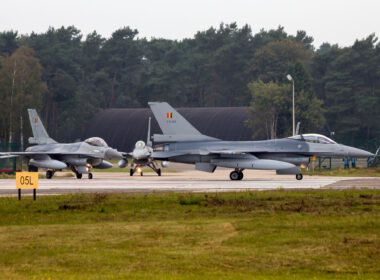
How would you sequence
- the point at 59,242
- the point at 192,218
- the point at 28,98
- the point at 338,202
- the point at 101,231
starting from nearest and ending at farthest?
the point at 59,242, the point at 101,231, the point at 192,218, the point at 338,202, the point at 28,98

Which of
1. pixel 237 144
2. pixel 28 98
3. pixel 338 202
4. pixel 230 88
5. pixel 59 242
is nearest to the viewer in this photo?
pixel 59 242

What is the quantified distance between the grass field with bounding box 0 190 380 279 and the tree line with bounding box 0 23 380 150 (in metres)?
66.3

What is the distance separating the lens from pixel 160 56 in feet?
456

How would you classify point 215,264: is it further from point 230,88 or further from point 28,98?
point 230,88

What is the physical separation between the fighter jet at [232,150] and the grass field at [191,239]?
15.0 metres

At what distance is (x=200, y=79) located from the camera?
115 m

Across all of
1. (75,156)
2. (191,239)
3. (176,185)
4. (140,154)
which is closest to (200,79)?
(140,154)

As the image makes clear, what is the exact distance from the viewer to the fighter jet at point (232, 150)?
34156mm

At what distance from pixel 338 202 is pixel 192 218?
4.74m

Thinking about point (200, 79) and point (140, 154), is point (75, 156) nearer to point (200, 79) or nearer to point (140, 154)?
point (140, 154)

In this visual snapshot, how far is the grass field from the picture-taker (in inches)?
412

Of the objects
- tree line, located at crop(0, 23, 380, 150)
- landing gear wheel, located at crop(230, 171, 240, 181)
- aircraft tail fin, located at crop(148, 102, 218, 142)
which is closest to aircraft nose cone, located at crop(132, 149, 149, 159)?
aircraft tail fin, located at crop(148, 102, 218, 142)

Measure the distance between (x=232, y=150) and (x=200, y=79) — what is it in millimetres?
81826

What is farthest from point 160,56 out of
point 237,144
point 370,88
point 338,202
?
point 338,202
